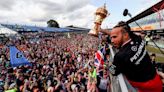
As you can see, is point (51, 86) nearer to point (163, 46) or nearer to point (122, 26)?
point (122, 26)

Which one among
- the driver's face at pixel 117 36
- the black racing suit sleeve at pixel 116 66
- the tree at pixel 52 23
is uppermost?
the driver's face at pixel 117 36

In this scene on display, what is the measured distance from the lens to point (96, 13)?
151 inches

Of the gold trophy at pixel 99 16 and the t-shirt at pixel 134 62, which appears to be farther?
the gold trophy at pixel 99 16

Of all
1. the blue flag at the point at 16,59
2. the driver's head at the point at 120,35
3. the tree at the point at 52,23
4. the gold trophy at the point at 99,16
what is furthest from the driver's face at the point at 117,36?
the tree at the point at 52,23

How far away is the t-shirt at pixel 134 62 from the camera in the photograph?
288 centimetres

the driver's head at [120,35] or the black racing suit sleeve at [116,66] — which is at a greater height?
the driver's head at [120,35]

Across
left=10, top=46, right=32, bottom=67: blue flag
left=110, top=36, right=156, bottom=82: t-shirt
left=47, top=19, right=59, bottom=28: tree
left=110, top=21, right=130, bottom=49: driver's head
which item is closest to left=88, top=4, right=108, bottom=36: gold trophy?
left=110, top=21, right=130, bottom=49: driver's head

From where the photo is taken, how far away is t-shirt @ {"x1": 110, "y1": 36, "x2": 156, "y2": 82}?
2.88 metres

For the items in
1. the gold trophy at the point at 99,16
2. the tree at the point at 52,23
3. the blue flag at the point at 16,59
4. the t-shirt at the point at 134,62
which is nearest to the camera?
the t-shirt at the point at 134,62

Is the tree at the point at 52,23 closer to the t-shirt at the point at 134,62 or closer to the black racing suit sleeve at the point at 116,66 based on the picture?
the black racing suit sleeve at the point at 116,66

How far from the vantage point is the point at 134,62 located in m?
2.89

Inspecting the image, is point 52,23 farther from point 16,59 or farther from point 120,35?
point 120,35

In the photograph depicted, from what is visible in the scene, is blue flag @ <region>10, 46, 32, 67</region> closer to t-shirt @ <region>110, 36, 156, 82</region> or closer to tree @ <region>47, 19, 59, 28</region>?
t-shirt @ <region>110, 36, 156, 82</region>

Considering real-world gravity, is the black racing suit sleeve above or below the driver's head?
below
